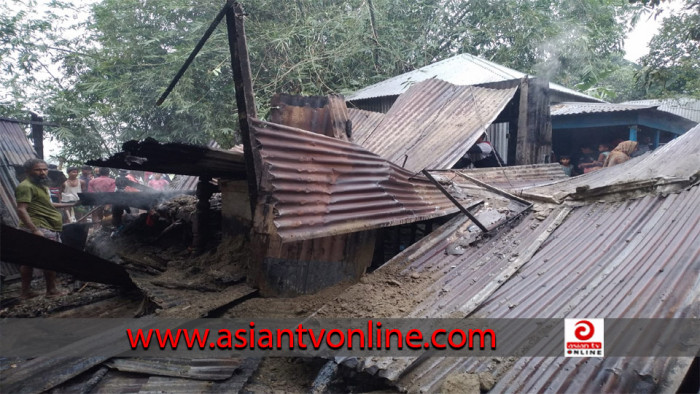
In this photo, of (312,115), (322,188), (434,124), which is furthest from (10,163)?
(434,124)

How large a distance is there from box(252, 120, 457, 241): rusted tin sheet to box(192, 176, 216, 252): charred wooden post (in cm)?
233

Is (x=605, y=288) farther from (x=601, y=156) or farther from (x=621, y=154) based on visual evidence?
(x=601, y=156)

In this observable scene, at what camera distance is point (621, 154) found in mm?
8109

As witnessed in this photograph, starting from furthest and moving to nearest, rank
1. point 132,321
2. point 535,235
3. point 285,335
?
point 535,235 → point 132,321 → point 285,335

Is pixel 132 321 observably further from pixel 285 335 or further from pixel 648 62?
pixel 648 62

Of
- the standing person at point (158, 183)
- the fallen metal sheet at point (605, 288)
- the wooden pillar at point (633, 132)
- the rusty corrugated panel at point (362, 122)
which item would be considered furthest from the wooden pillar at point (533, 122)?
the standing person at point (158, 183)

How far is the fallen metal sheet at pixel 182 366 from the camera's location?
9.43ft

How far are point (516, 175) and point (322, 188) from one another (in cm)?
386

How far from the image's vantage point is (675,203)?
3.35m

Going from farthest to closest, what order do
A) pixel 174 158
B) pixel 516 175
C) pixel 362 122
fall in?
pixel 362 122 < pixel 516 175 < pixel 174 158

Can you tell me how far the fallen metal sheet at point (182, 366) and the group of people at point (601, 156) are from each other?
833 cm

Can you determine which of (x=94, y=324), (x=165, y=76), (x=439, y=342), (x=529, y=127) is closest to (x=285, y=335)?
(x=439, y=342)

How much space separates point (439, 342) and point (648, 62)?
11.0 meters

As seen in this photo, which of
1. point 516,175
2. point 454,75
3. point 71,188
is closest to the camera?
point 516,175
